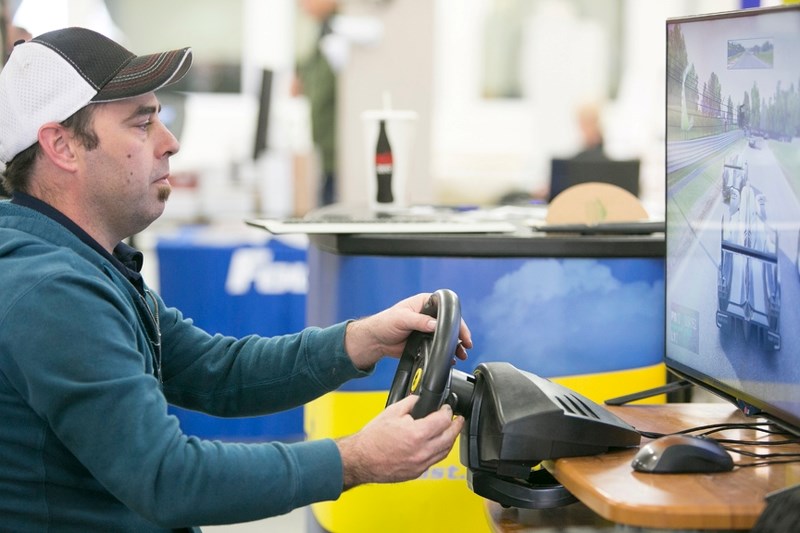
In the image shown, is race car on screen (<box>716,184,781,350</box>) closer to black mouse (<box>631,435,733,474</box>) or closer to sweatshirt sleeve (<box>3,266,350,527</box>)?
black mouse (<box>631,435,733,474</box>)

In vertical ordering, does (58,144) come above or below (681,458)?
above

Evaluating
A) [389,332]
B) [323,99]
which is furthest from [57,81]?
[323,99]

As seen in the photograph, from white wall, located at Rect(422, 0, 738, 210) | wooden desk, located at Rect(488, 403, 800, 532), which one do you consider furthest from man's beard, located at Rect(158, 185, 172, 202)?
white wall, located at Rect(422, 0, 738, 210)

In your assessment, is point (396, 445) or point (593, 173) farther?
point (593, 173)

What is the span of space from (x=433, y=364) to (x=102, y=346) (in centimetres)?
45

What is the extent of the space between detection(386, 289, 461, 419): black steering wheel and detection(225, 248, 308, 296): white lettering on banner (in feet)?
9.48

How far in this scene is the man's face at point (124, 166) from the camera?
169cm

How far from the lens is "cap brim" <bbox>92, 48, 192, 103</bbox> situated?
1682 mm

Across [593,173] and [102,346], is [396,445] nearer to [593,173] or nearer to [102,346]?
[102,346]

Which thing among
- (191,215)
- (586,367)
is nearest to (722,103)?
(586,367)

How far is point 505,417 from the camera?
5.08 feet

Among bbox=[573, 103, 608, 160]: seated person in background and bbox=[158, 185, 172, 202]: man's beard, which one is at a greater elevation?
bbox=[573, 103, 608, 160]: seated person in background

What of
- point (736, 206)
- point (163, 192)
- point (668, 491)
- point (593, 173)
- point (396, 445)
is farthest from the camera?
point (593, 173)

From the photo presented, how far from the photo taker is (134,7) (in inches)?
291
